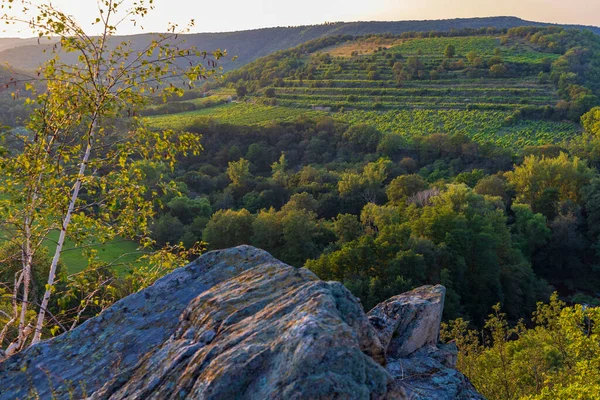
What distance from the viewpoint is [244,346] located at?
13.8ft

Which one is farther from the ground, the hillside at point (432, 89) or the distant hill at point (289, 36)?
the distant hill at point (289, 36)

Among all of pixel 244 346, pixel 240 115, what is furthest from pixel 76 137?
pixel 240 115

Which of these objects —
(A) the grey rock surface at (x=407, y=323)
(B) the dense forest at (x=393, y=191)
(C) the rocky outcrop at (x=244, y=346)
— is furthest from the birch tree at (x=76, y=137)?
(A) the grey rock surface at (x=407, y=323)

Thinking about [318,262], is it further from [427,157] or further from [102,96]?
[427,157]

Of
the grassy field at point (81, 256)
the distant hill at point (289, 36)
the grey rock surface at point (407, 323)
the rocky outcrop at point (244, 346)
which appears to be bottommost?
the grassy field at point (81, 256)

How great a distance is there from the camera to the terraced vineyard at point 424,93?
72.3 meters

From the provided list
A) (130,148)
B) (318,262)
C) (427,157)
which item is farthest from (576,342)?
(427,157)

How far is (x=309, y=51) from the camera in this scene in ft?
442

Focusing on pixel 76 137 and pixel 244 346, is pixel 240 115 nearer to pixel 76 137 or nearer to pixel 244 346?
pixel 76 137

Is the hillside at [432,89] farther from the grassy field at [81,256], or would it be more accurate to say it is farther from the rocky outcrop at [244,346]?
the rocky outcrop at [244,346]

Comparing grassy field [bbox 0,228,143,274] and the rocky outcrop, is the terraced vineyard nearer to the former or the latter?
grassy field [bbox 0,228,143,274]

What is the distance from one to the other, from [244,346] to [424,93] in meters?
88.2

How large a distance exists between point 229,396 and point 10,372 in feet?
10.9

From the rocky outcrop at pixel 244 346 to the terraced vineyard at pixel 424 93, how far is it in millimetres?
65082
